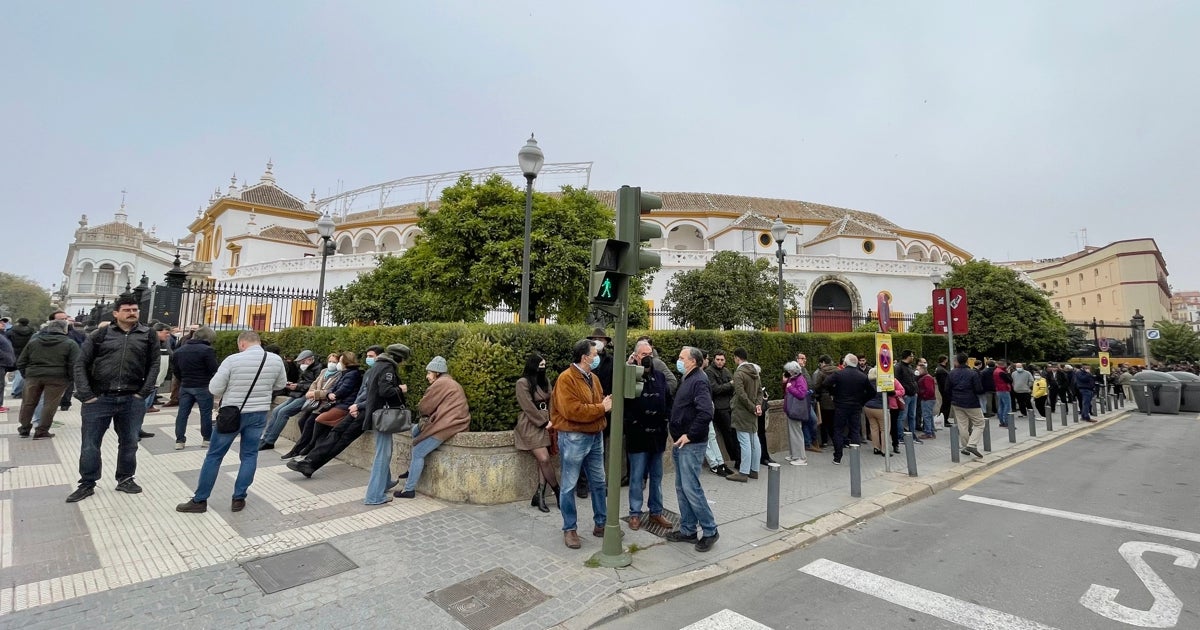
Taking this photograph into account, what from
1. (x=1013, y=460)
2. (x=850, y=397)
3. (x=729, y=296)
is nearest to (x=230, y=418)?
→ (x=850, y=397)

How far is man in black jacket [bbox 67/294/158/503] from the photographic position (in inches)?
190

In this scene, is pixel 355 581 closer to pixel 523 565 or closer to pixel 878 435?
pixel 523 565

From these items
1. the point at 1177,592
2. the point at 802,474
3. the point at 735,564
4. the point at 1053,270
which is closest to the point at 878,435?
the point at 802,474

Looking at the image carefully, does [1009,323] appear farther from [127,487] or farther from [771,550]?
[127,487]

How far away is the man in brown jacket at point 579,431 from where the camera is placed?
435cm

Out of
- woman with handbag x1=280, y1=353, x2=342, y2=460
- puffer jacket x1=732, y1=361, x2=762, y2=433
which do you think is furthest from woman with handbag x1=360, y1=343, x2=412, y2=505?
puffer jacket x1=732, y1=361, x2=762, y2=433

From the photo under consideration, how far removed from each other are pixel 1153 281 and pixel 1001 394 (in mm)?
59681

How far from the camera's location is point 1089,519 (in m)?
5.42

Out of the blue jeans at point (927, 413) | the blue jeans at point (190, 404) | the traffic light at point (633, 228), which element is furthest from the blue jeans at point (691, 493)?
the blue jeans at point (927, 413)

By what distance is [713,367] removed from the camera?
6.87m

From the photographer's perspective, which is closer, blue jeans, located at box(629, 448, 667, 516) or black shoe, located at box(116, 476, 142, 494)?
blue jeans, located at box(629, 448, 667, 516)

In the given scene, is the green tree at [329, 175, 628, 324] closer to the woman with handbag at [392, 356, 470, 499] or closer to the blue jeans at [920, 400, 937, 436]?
the woman with handbag at [392, 356, 470, 499]

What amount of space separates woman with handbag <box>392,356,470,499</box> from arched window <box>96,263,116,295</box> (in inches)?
2702

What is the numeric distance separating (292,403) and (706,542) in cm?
695
